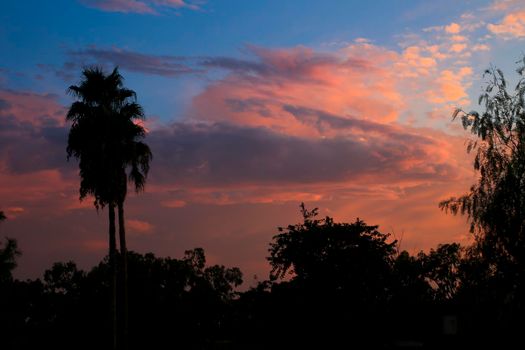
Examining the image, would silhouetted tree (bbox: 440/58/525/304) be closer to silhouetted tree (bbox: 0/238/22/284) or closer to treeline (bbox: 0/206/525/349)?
treeline (bbox: 0/206/525/349)

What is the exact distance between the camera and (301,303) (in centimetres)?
4025

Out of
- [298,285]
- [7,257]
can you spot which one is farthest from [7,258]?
[298,285]

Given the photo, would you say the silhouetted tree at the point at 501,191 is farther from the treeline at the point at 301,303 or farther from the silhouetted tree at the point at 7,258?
the silhouetted tree at the point at 7,258

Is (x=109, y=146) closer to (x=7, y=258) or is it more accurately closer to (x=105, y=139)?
(x=105, y=139)

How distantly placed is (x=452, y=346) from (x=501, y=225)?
8.74 m

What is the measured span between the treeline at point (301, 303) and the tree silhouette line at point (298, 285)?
95 mm

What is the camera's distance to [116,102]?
117ft

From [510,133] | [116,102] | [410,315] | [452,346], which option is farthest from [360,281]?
[116,102]

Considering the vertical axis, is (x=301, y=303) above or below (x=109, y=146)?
below

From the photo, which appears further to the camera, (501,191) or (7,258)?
(7,258)

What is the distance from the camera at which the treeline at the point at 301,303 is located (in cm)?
3644

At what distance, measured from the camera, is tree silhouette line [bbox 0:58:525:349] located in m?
30.7

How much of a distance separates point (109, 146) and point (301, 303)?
15232mm

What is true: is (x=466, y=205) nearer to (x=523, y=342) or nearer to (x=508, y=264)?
(x=508, y=264)
